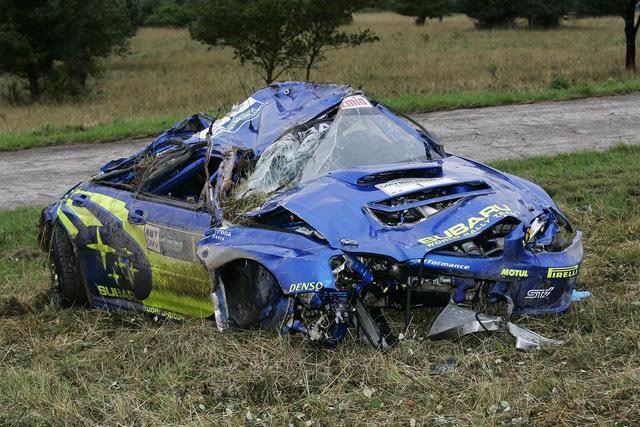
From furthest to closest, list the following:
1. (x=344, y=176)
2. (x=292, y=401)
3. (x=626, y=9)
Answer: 1. (x=626, y=9)
2. (x=344, y=176)
3. (x=292, y=401)

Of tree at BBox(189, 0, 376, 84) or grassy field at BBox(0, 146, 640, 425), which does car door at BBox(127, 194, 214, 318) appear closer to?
grassy field at BBox(0, 146, 640, 425)

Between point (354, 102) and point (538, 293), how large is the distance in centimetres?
220

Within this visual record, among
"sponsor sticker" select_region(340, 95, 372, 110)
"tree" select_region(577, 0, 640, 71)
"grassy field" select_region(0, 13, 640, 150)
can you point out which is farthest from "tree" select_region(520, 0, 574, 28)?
"sponsor sticker" select_region(340, 95, 372, 110)

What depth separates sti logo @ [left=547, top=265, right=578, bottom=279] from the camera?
4.75 metres

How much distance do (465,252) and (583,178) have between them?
4.90 metres

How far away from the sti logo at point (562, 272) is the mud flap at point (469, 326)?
39 cm

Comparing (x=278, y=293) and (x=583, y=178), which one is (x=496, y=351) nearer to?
(x=278, y=293)

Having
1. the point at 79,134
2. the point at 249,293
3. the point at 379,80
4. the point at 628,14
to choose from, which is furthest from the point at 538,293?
the point at 379,80

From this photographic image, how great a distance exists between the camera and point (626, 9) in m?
19.0

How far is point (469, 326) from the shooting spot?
4.54 meters

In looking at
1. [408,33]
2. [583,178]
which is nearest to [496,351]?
[583,178]

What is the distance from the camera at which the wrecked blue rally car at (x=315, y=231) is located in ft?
14.8

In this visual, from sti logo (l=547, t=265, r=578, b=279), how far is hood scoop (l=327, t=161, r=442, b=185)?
1.01 m

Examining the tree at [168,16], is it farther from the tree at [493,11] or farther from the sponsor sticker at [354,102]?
the sponsor sticker at [354,102]
